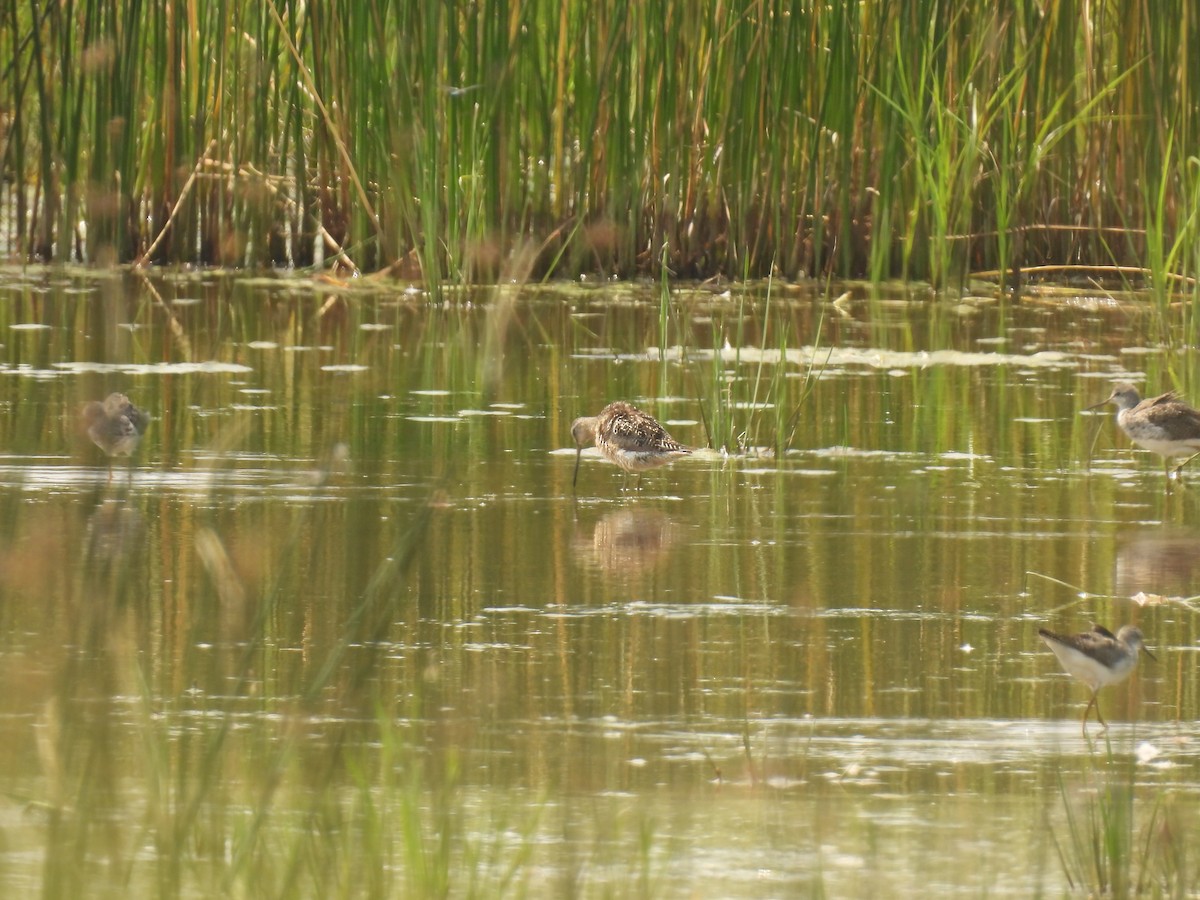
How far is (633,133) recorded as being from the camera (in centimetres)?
1151

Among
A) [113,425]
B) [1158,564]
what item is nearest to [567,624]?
[1158,564]

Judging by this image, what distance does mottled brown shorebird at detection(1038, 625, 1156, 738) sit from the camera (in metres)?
4.05

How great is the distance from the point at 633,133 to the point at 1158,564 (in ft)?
21.2

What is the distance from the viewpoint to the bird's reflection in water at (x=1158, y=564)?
519 cm

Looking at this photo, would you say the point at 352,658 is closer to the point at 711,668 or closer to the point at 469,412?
the point at 711,668

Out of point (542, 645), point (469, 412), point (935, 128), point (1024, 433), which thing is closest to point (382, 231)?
point (935, 128)

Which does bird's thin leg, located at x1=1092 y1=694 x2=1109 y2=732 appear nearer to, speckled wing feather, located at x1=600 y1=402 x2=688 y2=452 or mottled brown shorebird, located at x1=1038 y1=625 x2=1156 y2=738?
mottled brown shorebird, located at x1=1038 y1=625 x2=1156 y2=738

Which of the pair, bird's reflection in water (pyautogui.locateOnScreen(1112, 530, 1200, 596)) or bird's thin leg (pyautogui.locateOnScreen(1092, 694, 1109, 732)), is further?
bird's reflection in water (pyautogui.locateOnScreen(1112, 530, 1200, 596))

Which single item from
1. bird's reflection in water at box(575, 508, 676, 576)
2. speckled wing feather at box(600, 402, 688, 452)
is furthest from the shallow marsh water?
speckled wing feather at box(600, 402, 688, 452)

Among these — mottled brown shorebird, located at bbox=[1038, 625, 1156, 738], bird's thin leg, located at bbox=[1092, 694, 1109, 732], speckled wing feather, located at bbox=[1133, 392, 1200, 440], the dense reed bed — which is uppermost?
the dense reed bed

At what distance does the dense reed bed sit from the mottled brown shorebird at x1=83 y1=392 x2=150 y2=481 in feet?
12.8

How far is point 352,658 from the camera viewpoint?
4.44 m

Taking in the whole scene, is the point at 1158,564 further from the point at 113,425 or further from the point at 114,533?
the point at 113,425

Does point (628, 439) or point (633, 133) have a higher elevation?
point (633, 133)
